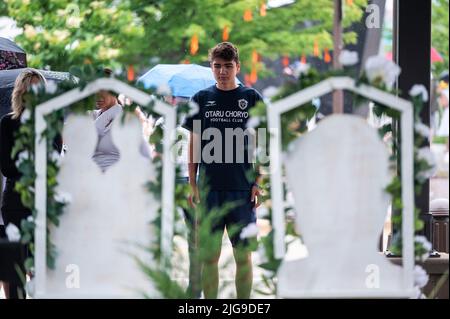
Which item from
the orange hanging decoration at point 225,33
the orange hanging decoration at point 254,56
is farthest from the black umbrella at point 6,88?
the orange hanging decoration at point 254,56

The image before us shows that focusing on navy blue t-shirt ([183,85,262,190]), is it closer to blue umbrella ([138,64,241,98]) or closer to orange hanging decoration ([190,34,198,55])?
blue umbrella ([138,64,241,98])

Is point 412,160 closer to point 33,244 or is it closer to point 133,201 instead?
point 133,201

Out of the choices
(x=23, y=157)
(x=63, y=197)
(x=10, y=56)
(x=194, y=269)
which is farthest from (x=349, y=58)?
(x=10, y=56)

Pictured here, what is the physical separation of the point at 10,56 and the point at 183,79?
5.25ft

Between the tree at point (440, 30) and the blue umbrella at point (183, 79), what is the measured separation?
13.4 metres

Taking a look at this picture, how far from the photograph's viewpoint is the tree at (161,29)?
1945 cm

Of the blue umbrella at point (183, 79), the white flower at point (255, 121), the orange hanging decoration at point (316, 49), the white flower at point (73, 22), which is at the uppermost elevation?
the white flower at point (73, 22)

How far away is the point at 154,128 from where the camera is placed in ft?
16.3

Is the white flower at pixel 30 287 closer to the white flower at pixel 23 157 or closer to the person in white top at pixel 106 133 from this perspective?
the white flower at pixel 23 157

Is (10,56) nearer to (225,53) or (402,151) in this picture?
(225,53)
